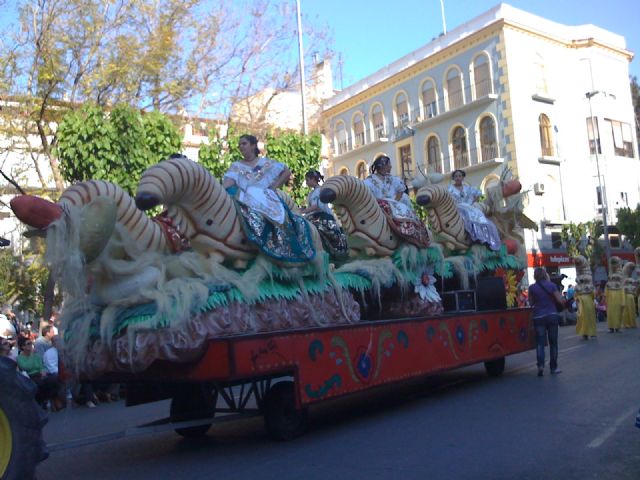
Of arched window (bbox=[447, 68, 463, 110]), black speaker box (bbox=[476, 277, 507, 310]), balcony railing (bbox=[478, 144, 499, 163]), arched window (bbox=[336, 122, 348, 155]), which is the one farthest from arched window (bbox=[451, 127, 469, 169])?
black speaker box (bbox=[476, 277, 507, 310])

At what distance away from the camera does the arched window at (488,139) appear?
3216cm

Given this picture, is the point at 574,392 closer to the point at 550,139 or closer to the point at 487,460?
the point at 487,460

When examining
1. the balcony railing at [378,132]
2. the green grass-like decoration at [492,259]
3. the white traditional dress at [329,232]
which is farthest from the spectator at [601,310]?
the white traditional dress at [329,232]

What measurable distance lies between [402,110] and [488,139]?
17.9ft

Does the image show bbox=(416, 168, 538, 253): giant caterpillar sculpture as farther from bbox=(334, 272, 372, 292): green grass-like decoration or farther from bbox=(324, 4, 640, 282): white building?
bbox=(324, 4, 640, 282): white building

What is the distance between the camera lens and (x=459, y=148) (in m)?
33.8

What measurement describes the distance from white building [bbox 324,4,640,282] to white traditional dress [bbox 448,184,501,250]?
18850mm

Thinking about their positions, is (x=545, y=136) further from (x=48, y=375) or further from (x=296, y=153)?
(x=48, y=375)

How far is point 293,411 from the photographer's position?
7.41 m

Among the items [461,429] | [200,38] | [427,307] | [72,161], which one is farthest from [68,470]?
[200,38]

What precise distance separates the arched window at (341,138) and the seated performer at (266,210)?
105 feet

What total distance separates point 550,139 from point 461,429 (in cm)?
2829

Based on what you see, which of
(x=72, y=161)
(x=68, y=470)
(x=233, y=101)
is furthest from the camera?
(x=233, y=101)

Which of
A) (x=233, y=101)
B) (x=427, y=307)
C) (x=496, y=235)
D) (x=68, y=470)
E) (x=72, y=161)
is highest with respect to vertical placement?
(x=233, y=101)
